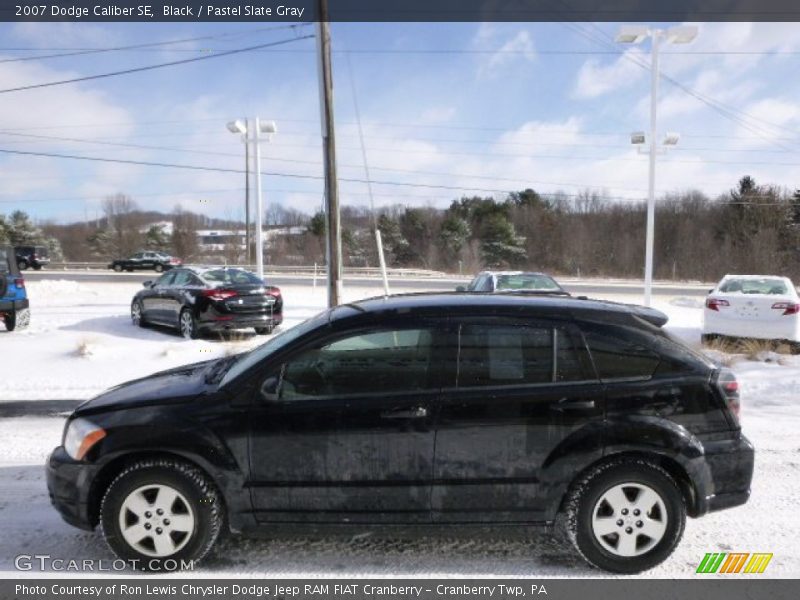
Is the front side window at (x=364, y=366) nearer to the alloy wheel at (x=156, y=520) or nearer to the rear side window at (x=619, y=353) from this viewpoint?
the alloy wheel at (x=156, y=520)

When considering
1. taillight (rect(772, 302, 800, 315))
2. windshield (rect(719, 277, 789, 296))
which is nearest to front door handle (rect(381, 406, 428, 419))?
taillight (rect(772, 302, 800, 315))

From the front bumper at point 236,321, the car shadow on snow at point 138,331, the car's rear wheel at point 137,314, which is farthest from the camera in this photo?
the car's rear wheel at point 137,314

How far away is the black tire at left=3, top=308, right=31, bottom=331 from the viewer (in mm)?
12109

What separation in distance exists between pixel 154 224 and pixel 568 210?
46121mm

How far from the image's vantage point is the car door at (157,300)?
12.3 metres

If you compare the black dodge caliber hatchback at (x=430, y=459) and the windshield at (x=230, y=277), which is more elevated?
the windshield at (x=230, y=277)

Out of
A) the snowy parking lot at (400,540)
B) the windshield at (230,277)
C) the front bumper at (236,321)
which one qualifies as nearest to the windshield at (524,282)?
the snowy parking lot at (400,540)

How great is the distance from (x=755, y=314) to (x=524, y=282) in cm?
452

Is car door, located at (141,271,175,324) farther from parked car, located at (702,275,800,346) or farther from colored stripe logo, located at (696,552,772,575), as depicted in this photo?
colored stripe logo, located at (696,552,772,575)

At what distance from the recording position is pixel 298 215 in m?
73.1

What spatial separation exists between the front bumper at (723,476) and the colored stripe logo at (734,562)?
33 cm

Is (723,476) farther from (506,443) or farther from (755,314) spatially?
(755,314)
